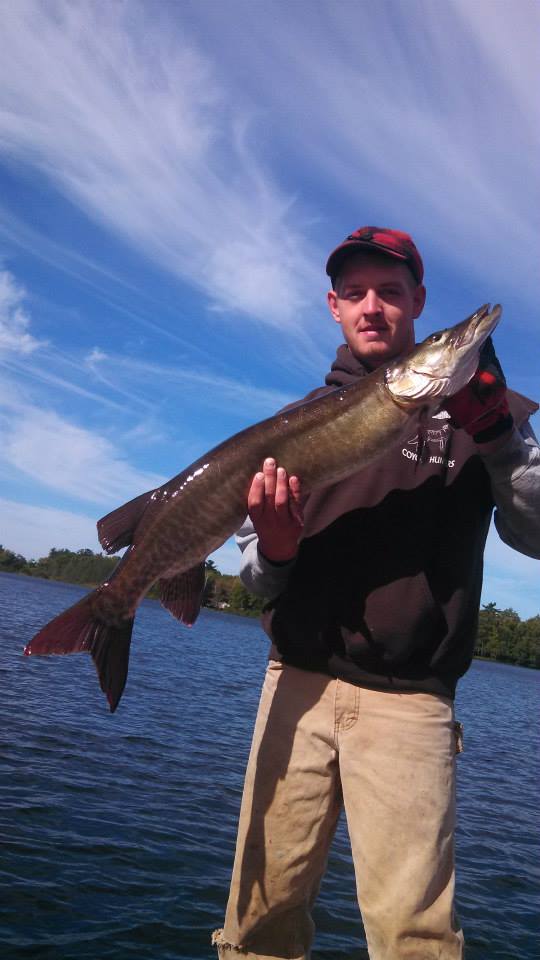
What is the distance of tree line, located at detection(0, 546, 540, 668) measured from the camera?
119 m

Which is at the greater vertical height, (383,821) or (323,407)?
(323,407)

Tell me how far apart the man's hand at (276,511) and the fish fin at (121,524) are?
2.34ft

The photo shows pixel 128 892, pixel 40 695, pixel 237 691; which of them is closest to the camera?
pixel 128 892

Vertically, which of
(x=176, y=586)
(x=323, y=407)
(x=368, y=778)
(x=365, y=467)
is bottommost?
(x=368, y=778)

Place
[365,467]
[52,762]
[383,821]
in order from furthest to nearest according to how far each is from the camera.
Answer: [52,762] < [365,467] < [383,821]

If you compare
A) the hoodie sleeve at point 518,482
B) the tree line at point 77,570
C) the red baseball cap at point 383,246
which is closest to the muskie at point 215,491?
the hoodie sleeve at point 518,482

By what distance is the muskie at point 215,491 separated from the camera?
3334mm

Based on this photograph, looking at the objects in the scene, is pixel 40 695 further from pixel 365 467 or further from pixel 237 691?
pixel 365 467

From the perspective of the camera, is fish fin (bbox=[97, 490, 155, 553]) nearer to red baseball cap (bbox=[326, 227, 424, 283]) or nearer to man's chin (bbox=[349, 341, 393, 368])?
man's chin (bbox=[349, 341, 393, 368])

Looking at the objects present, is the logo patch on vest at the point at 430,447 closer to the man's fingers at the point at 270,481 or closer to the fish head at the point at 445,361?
the fish head at the point at 445,361

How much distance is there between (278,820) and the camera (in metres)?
3.54

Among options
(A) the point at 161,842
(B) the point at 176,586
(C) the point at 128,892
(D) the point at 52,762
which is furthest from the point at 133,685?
(B) the point at 176,586

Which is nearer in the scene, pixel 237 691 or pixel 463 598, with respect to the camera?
pixel 463 598

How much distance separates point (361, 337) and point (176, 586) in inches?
66.2
